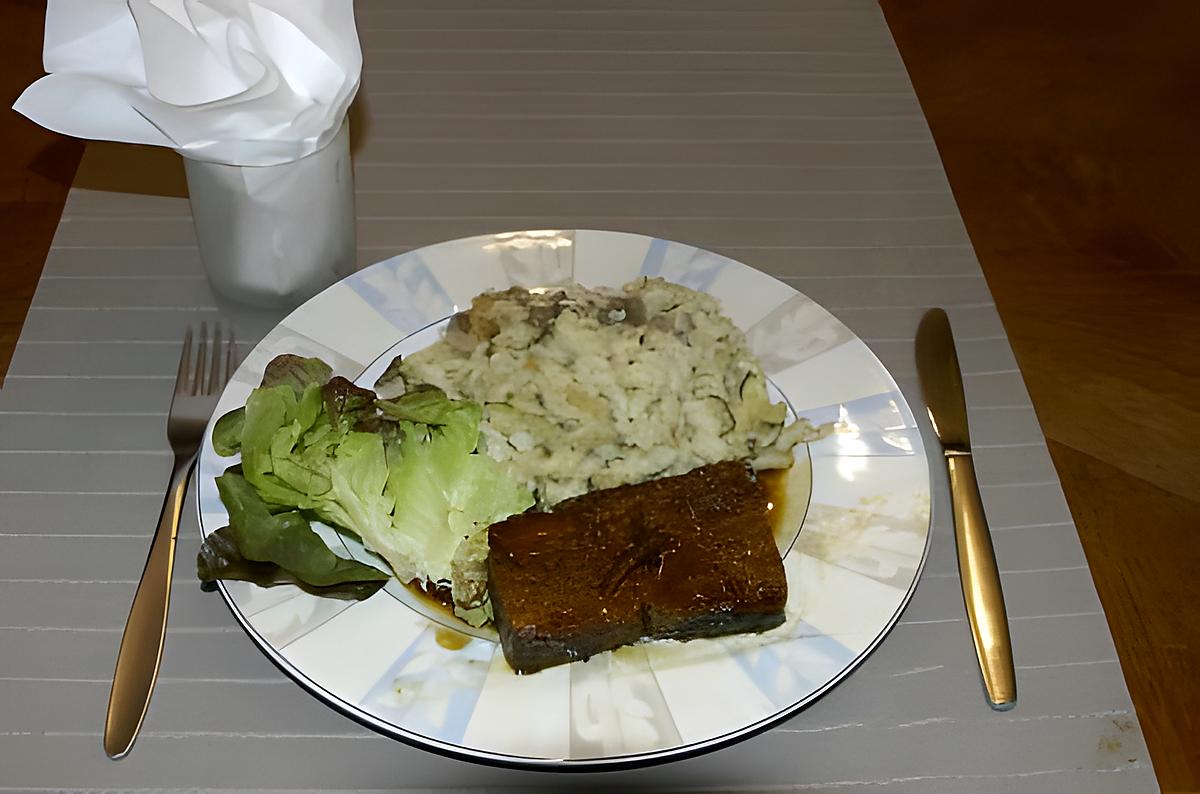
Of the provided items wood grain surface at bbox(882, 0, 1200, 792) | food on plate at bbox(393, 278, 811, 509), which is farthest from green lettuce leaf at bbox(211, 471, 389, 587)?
wood grain surface at bbox(882, 0, 1200, 792)

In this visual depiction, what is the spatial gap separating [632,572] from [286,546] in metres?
0.36

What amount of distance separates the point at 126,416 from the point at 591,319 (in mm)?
633

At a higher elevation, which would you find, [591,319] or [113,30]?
[113,30]

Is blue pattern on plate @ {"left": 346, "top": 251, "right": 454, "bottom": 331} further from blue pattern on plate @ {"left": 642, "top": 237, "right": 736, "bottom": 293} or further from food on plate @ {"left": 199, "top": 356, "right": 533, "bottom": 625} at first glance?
blue pattern on plate @ {"left": 642, "top": 237, "right": 736, "bottom": 293}

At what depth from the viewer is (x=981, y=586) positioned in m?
1.20

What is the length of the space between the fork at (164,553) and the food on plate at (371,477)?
110 mm

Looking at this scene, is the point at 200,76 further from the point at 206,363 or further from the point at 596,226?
the point at 596,226

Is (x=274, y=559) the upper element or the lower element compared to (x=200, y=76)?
lower

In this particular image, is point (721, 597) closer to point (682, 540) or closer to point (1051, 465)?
point (682, 540)

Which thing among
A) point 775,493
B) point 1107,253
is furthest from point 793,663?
point 1107,253

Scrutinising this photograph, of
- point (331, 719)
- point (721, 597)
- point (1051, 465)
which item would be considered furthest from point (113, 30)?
point (1051, 465)

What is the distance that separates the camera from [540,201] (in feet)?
5.72

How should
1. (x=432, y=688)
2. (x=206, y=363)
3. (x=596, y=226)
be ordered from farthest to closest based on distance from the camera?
(x=596, y=226) → (x=206, y=363) → (x=432, y=688)

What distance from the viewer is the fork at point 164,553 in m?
1.06
